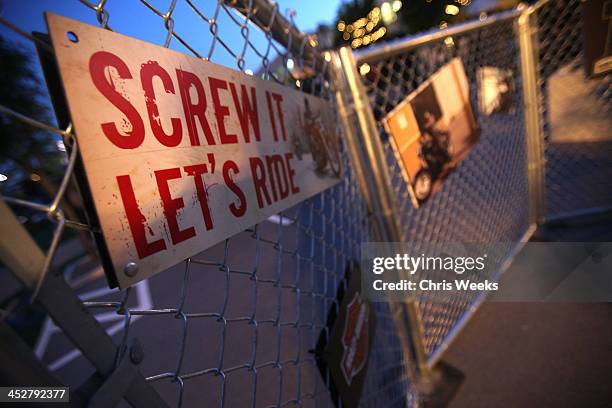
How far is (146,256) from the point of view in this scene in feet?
1.45

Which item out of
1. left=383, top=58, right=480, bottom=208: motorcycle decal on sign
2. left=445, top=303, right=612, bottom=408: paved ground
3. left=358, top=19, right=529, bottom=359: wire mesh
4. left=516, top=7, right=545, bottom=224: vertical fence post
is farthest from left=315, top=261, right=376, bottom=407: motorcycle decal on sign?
left=516, top=7, right=545, bottom=224: vertical fence post

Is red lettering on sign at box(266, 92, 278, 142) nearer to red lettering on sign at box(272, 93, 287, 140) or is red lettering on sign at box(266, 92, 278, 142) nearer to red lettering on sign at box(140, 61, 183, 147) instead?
red lettering on sign at box(272, 93, 287, 140)

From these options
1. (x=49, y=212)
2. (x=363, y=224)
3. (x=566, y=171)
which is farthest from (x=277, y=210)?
(x=566, y=171)

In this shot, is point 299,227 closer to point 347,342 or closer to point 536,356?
point 347,342

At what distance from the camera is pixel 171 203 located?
494mm

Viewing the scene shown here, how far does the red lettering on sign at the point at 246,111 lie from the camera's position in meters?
0.68

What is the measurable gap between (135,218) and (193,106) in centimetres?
25

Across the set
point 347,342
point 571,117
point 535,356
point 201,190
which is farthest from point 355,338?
point 571,117

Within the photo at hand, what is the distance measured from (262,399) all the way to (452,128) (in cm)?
216

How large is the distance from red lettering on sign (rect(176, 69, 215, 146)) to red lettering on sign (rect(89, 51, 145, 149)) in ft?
0.32

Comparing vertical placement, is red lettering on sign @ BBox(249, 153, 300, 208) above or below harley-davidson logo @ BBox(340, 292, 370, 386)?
above

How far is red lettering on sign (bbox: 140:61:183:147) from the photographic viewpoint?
0.48 meters

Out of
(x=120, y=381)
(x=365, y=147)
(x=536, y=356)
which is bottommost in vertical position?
(x=536, y=356)

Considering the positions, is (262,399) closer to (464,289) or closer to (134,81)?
(464,289)
